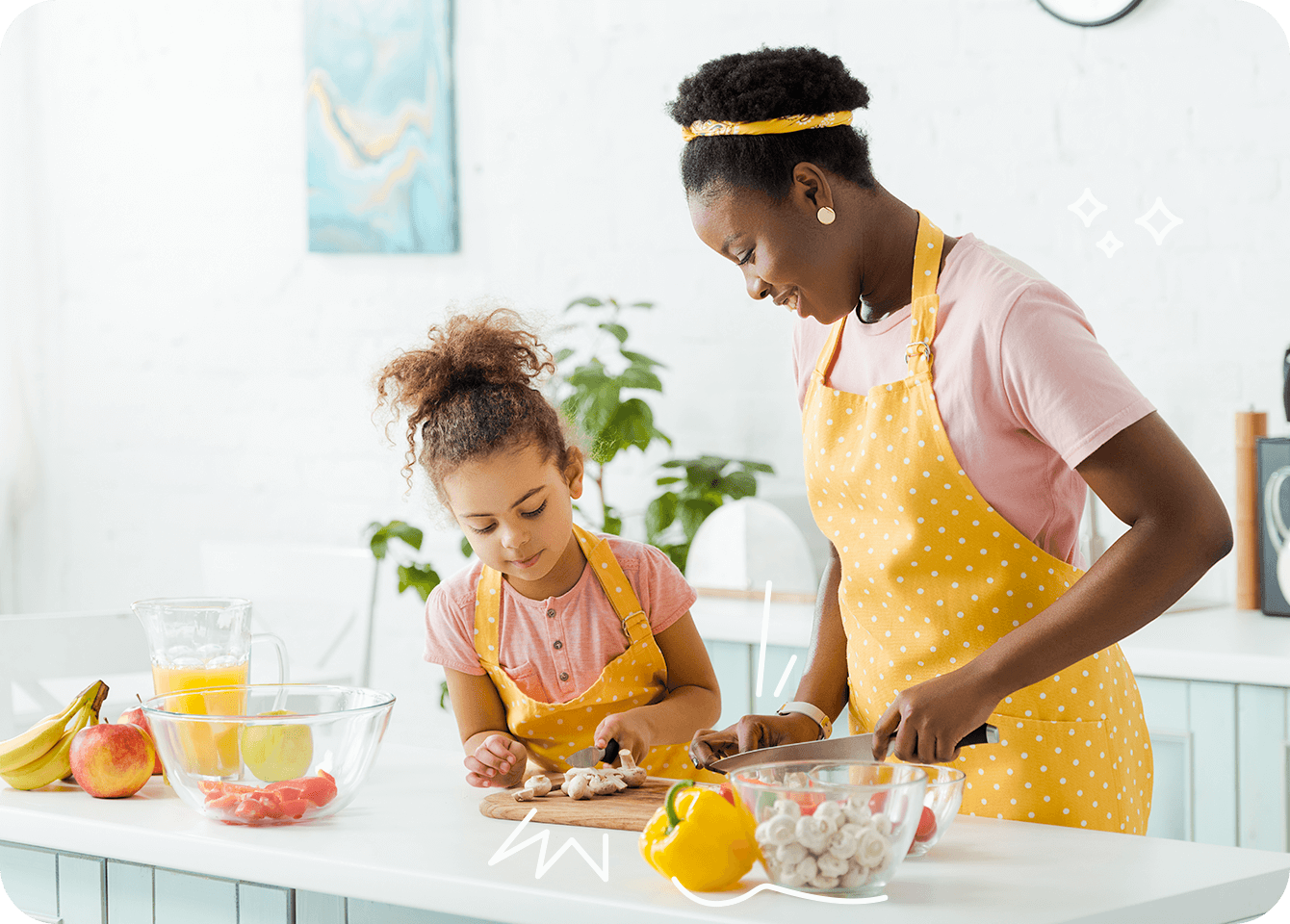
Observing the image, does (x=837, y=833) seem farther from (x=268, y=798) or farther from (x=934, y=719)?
(x=268, y=798)

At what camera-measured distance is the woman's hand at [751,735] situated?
4.04ft

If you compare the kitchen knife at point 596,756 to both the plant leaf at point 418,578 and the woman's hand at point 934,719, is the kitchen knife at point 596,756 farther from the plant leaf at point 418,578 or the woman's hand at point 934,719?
the plant leaf at point 418,578

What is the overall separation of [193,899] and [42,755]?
247 millimetres

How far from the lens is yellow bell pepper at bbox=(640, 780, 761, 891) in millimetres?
932

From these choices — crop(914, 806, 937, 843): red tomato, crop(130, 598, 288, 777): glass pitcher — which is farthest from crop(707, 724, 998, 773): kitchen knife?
crop(130, 598, 288, 777): glass pitcher

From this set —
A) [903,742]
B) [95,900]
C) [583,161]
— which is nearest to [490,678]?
[95,900]

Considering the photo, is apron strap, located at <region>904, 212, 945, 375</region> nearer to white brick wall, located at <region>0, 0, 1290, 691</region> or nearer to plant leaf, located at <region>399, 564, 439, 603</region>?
white brick wall, located at <region>0, 0, 1290, 691</region>

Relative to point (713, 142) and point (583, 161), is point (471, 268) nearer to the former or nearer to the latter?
point (583, 161)

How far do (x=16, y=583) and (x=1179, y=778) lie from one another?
10.4 feet

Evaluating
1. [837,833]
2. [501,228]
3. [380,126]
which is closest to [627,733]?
[837,833]

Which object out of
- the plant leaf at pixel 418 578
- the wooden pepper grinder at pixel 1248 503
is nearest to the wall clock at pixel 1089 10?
the wooden pepper grinder at pixel 1248 503

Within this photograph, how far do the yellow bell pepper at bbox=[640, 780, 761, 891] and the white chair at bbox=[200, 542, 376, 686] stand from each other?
1.65 m

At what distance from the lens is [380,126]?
3225 millimetres

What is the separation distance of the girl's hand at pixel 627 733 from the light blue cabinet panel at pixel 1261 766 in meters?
0.91
